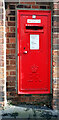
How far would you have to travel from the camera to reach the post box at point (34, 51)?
322 cm

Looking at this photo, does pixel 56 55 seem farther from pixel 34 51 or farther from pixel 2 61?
pixel 2 61

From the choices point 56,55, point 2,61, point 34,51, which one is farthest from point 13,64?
point 56,55

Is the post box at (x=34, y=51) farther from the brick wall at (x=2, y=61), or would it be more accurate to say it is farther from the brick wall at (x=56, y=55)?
the brick wall at (x=2, y=61)

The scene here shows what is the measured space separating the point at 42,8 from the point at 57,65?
1298 millimetres

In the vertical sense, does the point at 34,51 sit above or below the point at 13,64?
above

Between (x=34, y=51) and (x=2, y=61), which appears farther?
(x=34, y=51)

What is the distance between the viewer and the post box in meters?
3.22

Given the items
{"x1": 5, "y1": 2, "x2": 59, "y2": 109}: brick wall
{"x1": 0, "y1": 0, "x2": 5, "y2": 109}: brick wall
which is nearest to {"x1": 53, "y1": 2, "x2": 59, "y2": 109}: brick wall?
{"x1": 5, "y1": 2, "x2": 59, "y2": 109}: brick wall

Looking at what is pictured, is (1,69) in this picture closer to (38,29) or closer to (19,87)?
(19,87)

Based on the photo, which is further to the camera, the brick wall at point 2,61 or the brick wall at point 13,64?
the brick wall at point 13,64

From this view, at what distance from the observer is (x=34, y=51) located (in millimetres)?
3262

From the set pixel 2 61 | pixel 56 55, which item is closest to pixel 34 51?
pixel 56 55

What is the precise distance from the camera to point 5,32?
3266 millimetres

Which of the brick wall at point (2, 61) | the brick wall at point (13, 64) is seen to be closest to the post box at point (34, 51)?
the brick wall at point (13, 64)
